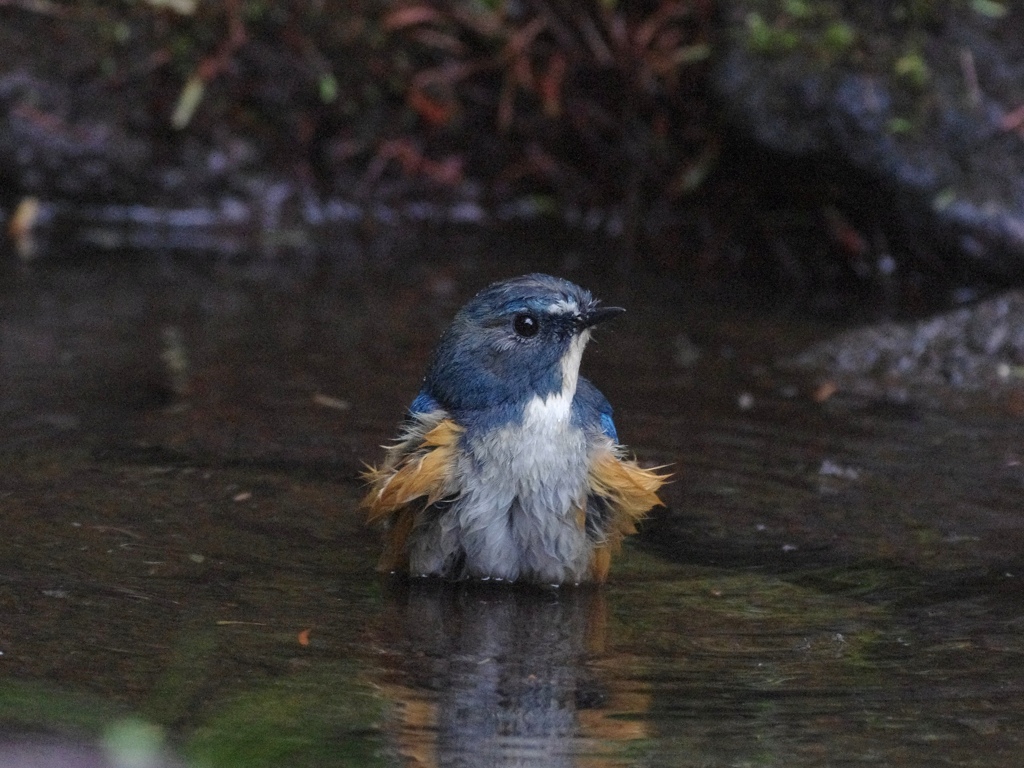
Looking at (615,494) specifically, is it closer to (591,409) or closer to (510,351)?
(591,409)

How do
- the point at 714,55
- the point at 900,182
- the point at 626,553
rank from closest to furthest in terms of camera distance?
the point at 626,553 → the point at 900,182 → the point at 714,55

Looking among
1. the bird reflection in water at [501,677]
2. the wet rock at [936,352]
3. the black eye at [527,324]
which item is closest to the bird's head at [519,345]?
the black eye at [527,324]

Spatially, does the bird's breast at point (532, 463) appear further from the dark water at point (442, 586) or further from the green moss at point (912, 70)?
the green moss at point (912, 70)

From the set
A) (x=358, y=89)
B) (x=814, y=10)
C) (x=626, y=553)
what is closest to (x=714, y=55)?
(x=814, y=10)

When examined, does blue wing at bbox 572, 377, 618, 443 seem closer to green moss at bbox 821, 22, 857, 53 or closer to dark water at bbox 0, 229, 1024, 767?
dark water at bbox 0, 229, 1024, 767

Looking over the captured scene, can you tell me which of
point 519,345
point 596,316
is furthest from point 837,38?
point 519,345

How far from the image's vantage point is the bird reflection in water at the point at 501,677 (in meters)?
3.33

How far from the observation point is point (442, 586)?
15.3 ft

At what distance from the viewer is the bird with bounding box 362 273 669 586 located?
4.55 metres

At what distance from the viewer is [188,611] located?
4145 mm

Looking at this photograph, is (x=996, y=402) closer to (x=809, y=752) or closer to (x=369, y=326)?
(x=369, y=326)

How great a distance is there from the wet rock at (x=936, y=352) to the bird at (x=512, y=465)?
2.54 metres

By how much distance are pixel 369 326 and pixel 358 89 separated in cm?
274

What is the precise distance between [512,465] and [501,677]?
2.84ft
